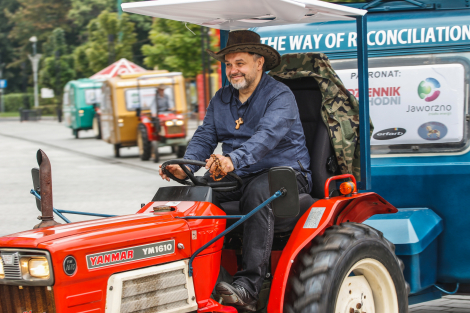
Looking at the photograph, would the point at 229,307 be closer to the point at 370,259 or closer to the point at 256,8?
the point at 370,259

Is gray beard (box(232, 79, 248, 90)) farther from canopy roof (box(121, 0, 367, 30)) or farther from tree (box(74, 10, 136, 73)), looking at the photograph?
tree (box(74, 10, 136, 73))

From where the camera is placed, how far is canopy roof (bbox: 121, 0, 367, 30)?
11.5ft

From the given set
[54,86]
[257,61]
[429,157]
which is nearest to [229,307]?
[257,61]

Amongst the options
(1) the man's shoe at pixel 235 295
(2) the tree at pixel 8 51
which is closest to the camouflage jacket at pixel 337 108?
(1) the man's shoe at pixel 235 295

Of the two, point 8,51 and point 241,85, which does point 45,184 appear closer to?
point 241,85

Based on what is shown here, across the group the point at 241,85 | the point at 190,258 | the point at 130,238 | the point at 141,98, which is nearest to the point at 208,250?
the point at 190,258

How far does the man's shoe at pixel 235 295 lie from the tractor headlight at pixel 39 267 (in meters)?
0.94

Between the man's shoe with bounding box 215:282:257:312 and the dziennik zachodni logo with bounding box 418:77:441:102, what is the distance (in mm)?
2441

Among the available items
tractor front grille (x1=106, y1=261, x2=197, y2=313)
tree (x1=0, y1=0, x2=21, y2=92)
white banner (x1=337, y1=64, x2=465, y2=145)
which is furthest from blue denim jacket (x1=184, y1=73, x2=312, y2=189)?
tree (x1=0, y1=0, x2=21, y2=92)

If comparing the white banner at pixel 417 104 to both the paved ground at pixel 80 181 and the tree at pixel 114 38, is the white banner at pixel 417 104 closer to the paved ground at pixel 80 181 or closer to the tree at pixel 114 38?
the paved ground at pixel 80 181

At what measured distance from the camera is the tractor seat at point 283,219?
3.69 meters

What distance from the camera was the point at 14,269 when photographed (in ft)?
9.27

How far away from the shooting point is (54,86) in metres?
57.3

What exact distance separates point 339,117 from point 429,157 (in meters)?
1.13
